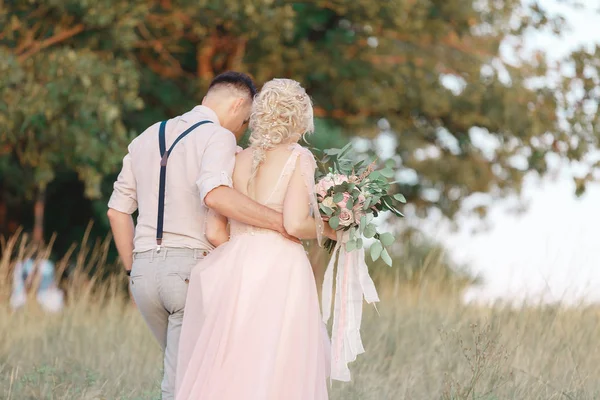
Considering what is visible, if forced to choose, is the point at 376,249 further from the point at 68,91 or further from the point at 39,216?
the point at 39,216

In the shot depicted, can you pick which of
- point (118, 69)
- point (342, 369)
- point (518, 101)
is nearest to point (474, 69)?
point (518, 101)

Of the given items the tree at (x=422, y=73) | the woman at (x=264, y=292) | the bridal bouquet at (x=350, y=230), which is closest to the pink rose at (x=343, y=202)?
the bridal bouquet at (x=350, y=230)

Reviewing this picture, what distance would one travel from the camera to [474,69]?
622 inches

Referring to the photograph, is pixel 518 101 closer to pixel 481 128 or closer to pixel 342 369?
pixel 481 128

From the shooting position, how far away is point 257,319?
4.82 m

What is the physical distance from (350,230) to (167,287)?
3.18 feet

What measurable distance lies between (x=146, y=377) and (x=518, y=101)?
952 cm

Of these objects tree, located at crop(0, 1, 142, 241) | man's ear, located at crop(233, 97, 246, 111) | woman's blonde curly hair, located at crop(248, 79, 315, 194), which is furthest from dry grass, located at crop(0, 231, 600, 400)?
tree, located at crop(0, 1, 142, 241)

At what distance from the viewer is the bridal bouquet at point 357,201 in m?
4.96

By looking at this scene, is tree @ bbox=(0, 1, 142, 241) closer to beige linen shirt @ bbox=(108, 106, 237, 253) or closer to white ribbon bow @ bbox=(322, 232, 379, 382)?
beige linen shirt @ bbox=(108, 106, 237, 253)

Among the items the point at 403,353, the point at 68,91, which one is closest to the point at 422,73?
the point at 68,91

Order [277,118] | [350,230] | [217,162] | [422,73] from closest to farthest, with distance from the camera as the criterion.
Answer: [217,162]
[277,118]
[350,230]
[422,73]

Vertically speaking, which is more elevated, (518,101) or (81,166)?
(518,101)

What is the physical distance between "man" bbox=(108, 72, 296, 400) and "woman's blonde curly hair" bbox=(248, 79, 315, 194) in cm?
13
